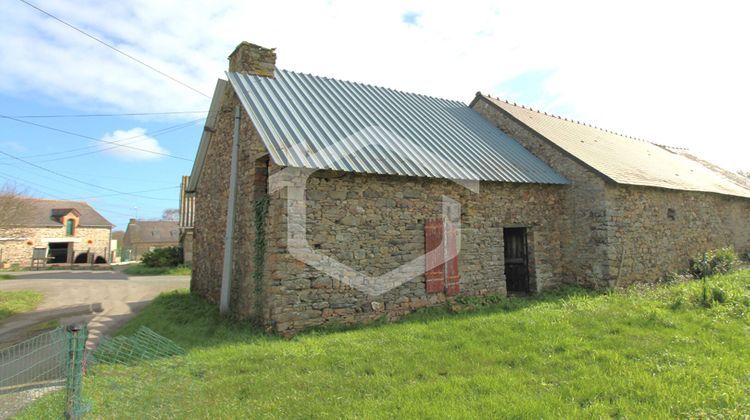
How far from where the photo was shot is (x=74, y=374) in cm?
357

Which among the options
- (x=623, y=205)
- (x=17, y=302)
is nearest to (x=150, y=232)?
(x=17, y=302)

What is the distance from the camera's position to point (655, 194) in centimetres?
1154

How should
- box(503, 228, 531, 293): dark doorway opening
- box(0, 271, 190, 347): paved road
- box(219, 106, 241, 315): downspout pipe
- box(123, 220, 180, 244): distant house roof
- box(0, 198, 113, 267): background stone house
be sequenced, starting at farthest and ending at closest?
box(123, 220, 180, 244): distant house roof < box(0, 198, 113, 267): background stone house < box(503, 228, 531, 293): dark doorway opening < box(0, 271, 190, 347): paved road < box(219, 106, 241, 315): downspout pipe

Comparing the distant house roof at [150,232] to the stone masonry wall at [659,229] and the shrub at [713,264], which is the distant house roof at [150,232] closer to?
the stone masonry wall at [659,229]

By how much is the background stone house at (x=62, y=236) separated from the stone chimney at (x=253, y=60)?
23515 mm

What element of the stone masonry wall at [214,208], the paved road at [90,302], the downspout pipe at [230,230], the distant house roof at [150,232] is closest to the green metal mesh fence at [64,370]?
the paved road at [90,302]

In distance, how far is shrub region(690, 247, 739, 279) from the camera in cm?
1209

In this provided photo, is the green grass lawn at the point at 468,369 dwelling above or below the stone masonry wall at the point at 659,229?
below

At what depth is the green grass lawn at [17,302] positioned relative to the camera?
995 cm

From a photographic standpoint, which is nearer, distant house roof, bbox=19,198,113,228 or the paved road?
the paved road

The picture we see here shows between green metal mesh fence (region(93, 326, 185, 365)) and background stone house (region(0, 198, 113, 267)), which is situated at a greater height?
background stone house (region(0, 198, 113, 267))

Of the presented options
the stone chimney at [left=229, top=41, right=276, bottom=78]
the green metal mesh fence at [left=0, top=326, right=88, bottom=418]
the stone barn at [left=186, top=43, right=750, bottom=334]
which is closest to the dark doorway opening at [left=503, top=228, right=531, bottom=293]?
the stone barn at [left=186, top=43, right=750, bottom=334]

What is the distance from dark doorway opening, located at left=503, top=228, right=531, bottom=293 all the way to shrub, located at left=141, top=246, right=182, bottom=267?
16.9 meters

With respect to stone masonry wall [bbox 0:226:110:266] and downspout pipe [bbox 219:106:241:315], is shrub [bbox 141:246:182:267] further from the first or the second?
downspout pipe [bbox 219:106:241:315]
